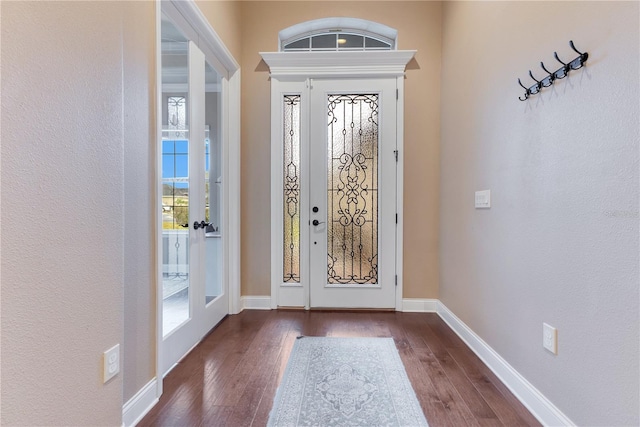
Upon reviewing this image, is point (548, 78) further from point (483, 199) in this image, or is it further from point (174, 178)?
point (174, 178)

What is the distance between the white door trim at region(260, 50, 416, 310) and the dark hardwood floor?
28 centimetres

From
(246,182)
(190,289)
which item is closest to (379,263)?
(246,182)

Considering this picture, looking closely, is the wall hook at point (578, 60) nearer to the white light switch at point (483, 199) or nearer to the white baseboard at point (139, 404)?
the white light switch at point (483, 199)

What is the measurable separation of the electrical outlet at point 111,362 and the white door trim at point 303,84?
186 centimetres

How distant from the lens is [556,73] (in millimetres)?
1455

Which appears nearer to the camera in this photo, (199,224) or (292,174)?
(199,224)

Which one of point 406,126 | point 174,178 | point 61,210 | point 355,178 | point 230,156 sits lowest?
point 61,210

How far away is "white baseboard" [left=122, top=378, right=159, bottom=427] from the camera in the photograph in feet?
4.83

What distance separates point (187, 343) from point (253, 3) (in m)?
3.18

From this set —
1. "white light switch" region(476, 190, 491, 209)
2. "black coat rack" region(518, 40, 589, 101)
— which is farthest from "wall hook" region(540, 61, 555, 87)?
"white light switch" region(476, 190, 491, 209)

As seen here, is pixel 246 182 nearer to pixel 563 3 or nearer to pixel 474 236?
pixel 474 236

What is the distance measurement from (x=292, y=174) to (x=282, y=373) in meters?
1.86

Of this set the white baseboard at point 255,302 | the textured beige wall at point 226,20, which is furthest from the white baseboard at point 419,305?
the textured beige wall at point 226,20

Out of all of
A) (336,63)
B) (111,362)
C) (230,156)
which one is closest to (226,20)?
(336,63)
